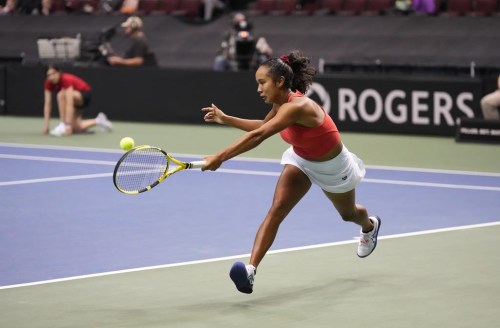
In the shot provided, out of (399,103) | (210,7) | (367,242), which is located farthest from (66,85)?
(367,242)

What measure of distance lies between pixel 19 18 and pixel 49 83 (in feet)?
31.0

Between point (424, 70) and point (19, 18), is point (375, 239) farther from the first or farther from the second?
point (19, 18)

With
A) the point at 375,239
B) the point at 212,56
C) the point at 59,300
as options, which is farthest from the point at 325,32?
the point at 59,300

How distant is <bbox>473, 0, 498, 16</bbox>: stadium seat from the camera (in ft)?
71.1

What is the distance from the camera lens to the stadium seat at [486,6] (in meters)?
21.7

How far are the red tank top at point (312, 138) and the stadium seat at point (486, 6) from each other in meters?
14.7

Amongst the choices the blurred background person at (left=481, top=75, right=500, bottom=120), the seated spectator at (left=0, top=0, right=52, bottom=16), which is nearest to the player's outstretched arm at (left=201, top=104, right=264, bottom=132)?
the blurred background person at (left=481, top=75, right=500, bottom=120)

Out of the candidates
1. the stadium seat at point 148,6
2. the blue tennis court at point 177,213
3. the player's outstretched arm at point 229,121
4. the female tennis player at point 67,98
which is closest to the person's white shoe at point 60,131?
the female tennis player at point 67,98

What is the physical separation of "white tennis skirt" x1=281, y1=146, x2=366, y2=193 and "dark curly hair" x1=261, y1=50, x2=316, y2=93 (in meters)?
0.48

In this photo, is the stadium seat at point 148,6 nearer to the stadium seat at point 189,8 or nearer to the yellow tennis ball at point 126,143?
the stadium seat at point 189,8

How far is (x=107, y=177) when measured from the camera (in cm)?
1363

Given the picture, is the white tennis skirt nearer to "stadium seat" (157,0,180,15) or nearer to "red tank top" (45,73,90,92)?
"red tank top" (45,73,90,92)

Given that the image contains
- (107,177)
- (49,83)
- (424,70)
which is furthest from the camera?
(424,70)

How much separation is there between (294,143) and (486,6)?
14871 millimetres
